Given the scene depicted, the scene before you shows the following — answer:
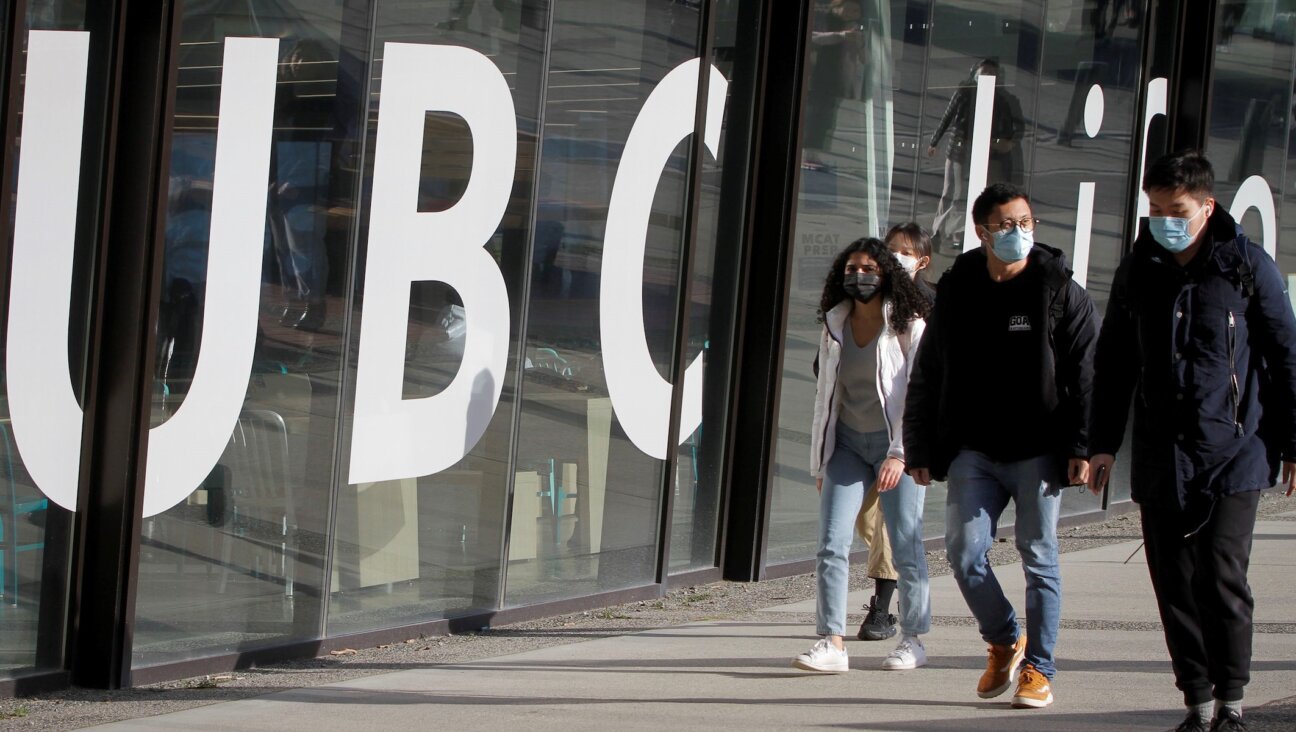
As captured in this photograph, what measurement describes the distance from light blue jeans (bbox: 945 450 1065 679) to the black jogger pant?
0.62m

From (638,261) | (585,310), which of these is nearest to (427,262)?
(585,310)

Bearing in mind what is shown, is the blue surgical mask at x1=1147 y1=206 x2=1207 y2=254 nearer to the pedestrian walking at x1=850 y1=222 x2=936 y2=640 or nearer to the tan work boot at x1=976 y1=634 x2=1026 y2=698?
the tan work boot at x1=976 y1=634 x2=1026 y2=698

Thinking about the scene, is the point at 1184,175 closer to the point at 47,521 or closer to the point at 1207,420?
the point at 1207,420

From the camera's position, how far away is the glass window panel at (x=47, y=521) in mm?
6199

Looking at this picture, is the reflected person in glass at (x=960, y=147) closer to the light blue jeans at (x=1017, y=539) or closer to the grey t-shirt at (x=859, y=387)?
the grey t-shirt at (x=859, y=387)

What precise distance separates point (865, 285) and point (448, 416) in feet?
7.27

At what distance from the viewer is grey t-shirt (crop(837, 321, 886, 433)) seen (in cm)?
647

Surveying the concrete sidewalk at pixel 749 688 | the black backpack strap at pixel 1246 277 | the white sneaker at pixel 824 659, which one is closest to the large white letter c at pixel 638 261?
the concrete sidewalk at pixel 749 688

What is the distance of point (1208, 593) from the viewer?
4.84 m

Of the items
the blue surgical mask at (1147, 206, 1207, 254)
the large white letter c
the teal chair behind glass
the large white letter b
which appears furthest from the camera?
the large white letter c

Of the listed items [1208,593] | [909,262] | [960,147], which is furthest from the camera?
[960,147]

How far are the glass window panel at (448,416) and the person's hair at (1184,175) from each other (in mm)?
3544

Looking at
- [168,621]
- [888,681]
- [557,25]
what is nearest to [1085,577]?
[888,681]

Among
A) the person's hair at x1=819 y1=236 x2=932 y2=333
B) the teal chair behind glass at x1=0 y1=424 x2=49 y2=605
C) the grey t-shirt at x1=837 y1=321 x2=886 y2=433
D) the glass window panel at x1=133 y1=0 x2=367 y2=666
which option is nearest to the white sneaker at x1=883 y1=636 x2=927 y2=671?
the grey t-shirt at x1=837 y1=321 x2=886 y2=433
